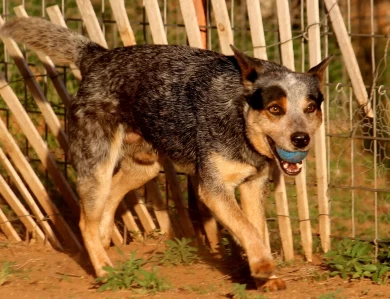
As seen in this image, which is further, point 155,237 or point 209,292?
point 155,237

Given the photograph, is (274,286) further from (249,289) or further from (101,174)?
(101,174)

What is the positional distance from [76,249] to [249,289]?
1.74m

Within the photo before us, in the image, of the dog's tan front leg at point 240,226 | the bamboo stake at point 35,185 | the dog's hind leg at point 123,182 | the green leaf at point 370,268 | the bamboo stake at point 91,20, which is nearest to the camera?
the dog's tan front leg at point 240,226

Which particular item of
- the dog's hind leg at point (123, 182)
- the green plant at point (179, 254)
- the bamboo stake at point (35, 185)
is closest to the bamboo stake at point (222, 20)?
the dog's hind leg at point (123, 182)

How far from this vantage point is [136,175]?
7.15 meters

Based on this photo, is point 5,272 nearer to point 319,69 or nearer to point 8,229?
point 8,229

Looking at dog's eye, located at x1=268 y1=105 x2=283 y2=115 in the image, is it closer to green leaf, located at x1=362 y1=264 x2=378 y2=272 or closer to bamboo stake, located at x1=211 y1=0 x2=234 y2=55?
bamboo stake, located at x1=211 y1=0 x2=234 y2=55

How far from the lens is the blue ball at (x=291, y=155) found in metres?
5.90

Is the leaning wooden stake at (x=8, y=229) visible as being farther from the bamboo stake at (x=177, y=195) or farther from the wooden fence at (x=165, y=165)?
the bamboo stake at (x=177, y=195)

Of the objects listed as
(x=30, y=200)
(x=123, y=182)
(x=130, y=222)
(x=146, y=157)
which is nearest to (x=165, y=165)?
(x=146, y=157)

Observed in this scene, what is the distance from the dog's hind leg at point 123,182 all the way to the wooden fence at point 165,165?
0.60 feet

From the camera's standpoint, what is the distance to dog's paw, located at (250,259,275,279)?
5868mm

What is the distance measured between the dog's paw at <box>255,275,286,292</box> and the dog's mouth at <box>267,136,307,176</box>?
0.71m

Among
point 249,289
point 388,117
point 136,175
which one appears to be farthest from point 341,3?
point 249,289
